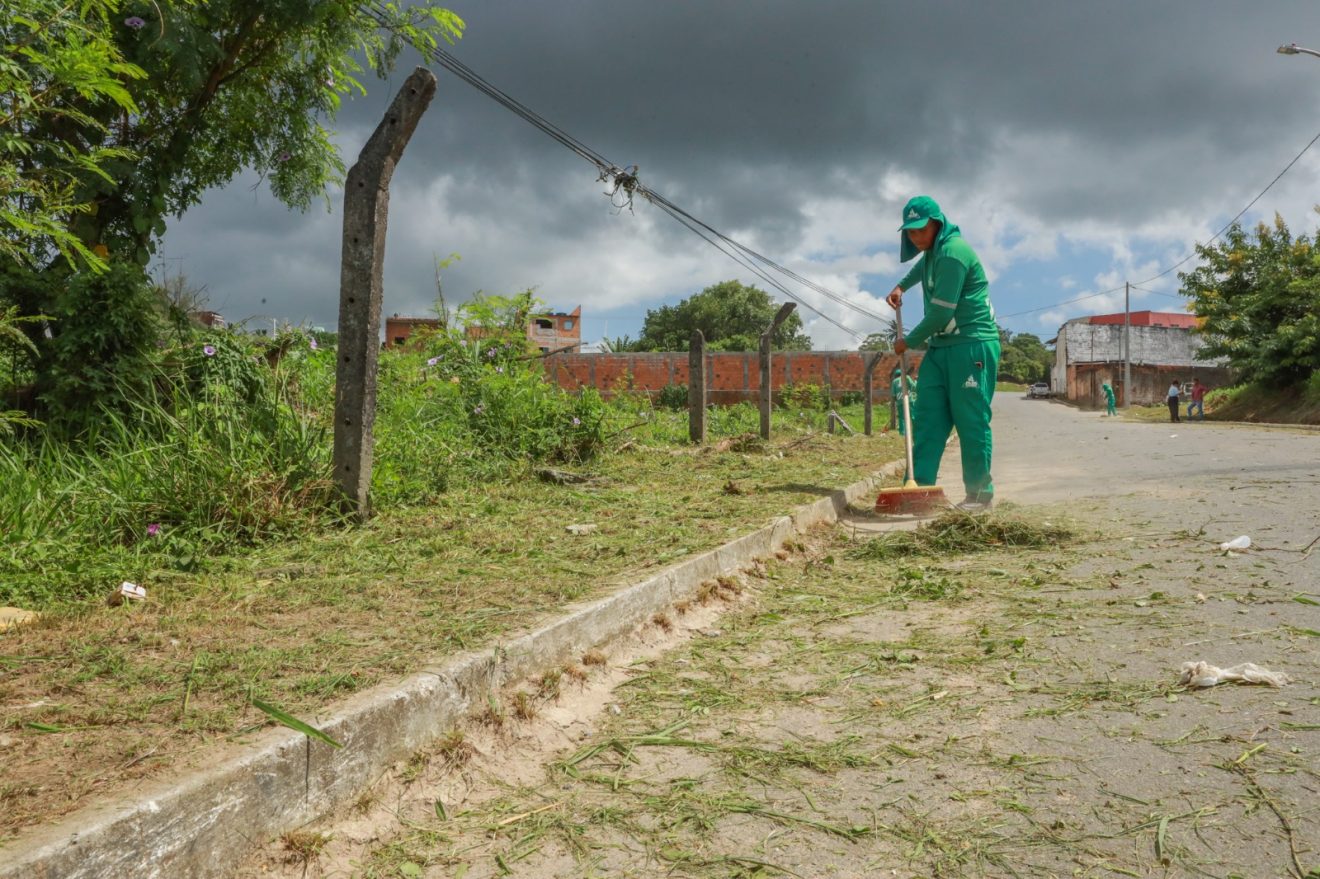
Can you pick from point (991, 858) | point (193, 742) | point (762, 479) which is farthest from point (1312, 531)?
point (193, 742)

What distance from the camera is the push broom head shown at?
6641 mm

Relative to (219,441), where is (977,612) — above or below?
below

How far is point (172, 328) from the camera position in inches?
275

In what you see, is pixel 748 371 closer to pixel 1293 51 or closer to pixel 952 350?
pixel 1293 51

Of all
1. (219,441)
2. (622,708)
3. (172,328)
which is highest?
(172,328)

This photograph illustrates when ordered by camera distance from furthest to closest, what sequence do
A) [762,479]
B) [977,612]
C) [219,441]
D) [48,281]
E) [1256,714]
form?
[762,479] < [48,281] < [219,441] < [977,612] < [1256,714]

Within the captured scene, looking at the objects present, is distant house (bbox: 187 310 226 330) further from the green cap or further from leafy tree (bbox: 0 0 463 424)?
the green cap

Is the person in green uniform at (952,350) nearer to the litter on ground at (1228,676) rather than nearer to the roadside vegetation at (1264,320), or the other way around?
the litter on ground at (1228,676)

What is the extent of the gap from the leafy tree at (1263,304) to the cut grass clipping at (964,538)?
91.7 feet

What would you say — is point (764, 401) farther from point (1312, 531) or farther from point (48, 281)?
point (48, 281)

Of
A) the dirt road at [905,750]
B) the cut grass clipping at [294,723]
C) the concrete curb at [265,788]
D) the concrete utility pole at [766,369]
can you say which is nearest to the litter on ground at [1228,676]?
the dirt road at [905,750]

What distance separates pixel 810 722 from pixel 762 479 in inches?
206

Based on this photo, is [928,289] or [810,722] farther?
[928,289]

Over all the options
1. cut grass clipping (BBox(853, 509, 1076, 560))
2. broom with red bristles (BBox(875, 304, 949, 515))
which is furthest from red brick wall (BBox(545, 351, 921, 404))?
cut grass clipping (BBox(853, 509, 1076, 560))
